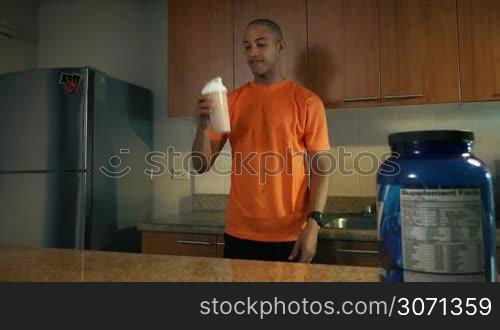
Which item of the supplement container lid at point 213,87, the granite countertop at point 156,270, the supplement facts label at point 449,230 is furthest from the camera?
the supplement container lid at point 213,87

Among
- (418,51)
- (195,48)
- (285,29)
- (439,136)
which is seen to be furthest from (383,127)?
(439,136)

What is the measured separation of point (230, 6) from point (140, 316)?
→ 6.19 ft

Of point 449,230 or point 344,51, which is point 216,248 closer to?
point 344,51

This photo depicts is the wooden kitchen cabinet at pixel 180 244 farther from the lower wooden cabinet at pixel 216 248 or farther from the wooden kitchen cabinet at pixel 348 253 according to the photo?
the wooden kitchen cabinet at pixel 348 253

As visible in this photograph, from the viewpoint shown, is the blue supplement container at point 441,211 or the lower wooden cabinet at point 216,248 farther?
the lower wooden cabinet at point 216,248

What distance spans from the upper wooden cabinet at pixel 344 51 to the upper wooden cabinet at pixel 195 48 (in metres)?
0.43

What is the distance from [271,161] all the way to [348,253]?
20.9 inches

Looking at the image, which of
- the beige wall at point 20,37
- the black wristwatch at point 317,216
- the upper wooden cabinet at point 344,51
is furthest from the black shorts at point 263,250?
the beige wall at point 20,37

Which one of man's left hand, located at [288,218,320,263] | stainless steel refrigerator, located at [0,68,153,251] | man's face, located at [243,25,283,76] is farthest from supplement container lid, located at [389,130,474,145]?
stainless steel refrigerator, located at [0,68,153,251]

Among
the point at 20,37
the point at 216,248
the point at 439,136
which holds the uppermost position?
the point at 20,37

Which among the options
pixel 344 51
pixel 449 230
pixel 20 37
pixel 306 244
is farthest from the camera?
pixel 20 37

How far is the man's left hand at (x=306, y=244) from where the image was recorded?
4.08 ft

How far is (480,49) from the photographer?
170 centimetres

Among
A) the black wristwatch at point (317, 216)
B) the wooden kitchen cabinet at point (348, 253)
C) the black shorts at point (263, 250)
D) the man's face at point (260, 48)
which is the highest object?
the man's face at point (260, 48)
